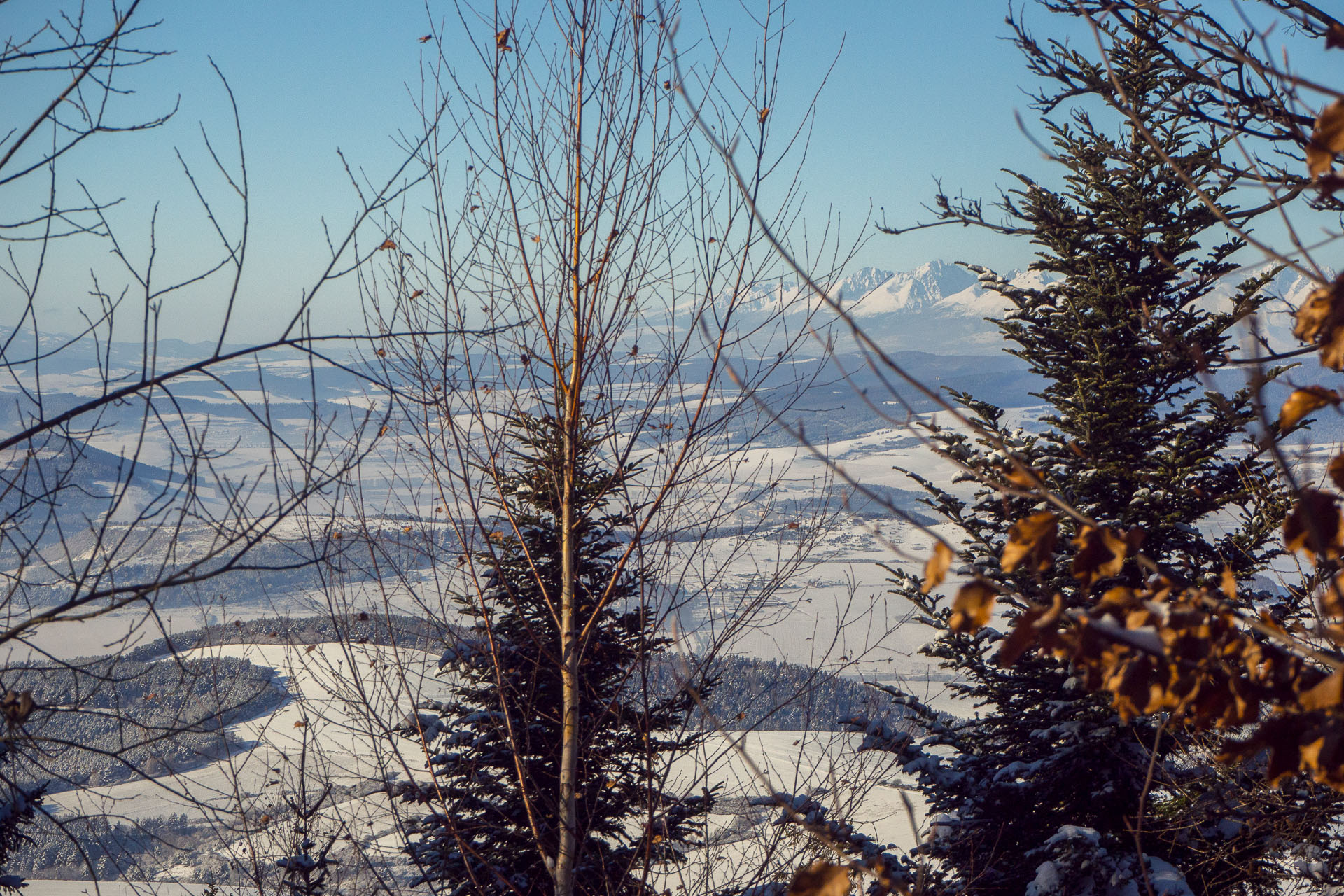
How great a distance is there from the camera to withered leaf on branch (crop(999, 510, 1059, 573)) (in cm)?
150

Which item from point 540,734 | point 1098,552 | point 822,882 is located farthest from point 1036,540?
point 540,734

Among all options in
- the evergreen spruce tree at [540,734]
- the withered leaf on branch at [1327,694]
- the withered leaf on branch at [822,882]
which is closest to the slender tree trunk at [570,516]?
the evergreen spruce tree at [540,734]

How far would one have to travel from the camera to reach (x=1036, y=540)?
1526 millimetres

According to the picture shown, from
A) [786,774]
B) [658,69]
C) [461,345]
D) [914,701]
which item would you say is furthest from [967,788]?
[786,774]

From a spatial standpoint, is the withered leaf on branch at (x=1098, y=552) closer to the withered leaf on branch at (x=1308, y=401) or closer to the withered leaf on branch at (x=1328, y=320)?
the withered leaf on branch at (x=1308, y=401)

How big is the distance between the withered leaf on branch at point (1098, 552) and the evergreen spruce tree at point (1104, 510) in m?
4.23

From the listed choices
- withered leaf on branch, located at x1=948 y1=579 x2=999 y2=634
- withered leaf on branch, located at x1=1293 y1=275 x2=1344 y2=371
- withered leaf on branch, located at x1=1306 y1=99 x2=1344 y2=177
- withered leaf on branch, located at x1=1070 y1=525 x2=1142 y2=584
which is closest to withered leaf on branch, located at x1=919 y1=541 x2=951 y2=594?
withered leaf on branch, located at x1=948 y1=579 x2=999 y2=634

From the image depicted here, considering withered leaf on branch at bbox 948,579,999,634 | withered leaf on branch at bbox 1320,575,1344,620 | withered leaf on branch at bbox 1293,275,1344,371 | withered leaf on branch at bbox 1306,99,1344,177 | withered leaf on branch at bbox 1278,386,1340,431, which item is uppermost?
withered leaf on branch at bbox 1306,99,1344,177

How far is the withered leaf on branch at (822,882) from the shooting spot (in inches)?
55.9

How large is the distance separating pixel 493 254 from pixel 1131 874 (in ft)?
18.6

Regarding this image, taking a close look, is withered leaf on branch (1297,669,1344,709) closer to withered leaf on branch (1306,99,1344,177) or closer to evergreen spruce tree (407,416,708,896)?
withered leaf on branch (1306,99,1344,177)

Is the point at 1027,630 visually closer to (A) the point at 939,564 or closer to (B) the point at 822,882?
(A) the point at 939,564

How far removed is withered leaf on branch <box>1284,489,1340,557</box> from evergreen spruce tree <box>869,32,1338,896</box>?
424 centimetres

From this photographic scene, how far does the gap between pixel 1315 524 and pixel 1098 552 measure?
0.34 m
